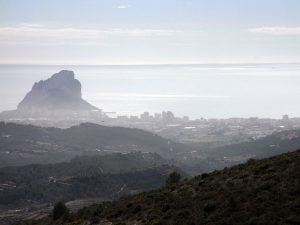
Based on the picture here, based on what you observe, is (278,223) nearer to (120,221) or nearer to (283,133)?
(120,221)

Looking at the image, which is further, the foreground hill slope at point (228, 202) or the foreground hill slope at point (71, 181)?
the foreground hill slope at point (71, 181)

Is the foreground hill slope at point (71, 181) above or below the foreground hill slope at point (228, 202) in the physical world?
below

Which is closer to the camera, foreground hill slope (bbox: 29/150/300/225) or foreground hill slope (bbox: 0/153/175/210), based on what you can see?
foreground hill slope (bbox: 29/150/300/225)

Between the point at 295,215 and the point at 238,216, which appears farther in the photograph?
the point at 238,216

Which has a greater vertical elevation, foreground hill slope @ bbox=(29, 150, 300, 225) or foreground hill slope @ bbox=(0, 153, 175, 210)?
foreground hill slope @ bbox=(29, 150, 300, 225)

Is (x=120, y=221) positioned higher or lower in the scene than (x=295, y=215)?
lower

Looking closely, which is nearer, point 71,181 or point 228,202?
point 228,202

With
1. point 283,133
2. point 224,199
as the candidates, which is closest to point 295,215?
point 224,199

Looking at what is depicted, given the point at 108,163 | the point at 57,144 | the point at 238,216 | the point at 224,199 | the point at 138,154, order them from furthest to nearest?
the point at 57,144
the point at 138,154
the point at 108,163
the point at 224,199
the point at 238,216
